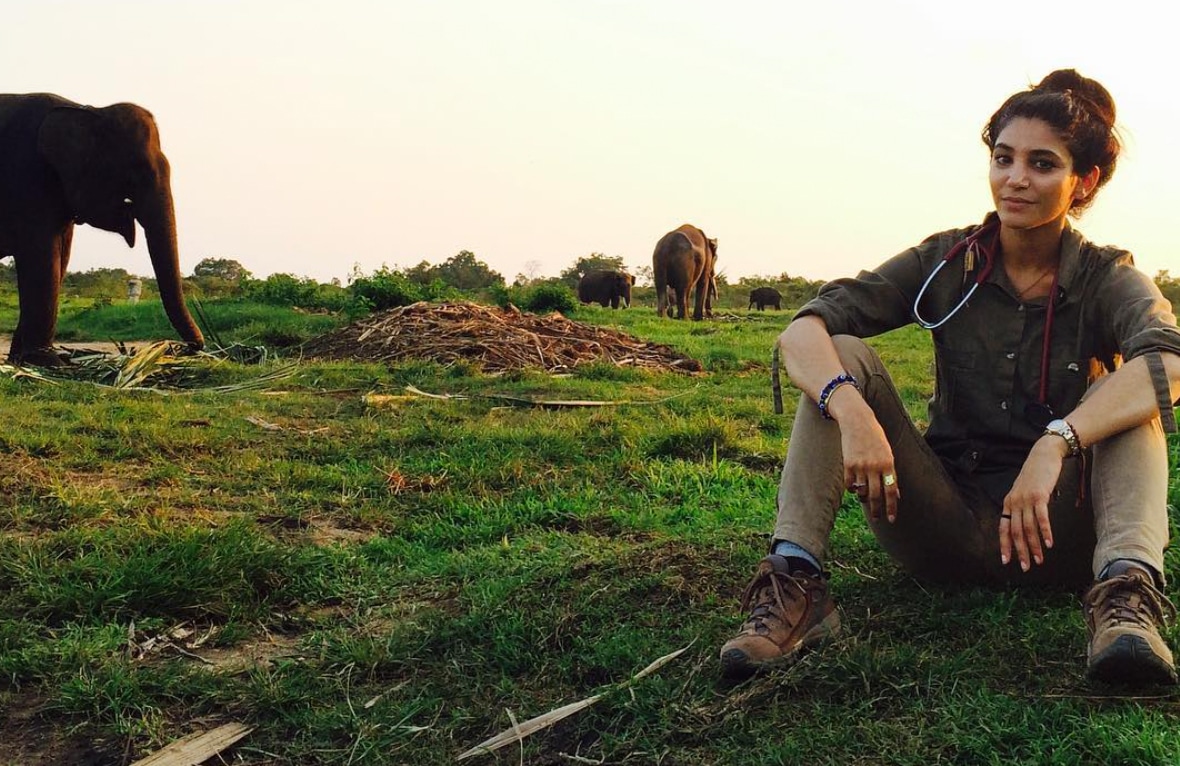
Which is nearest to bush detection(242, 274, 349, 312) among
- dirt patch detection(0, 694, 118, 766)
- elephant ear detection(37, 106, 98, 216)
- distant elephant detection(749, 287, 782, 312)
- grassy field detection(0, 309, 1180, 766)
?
elephant ear detection(37, 106, 98, 216)

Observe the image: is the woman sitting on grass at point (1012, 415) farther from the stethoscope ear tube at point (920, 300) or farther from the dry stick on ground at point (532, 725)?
the dry stick on ground at point (532, 725)

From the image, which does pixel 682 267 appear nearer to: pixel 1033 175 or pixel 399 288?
pixel 399 288

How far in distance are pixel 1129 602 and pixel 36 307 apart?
27.7ft

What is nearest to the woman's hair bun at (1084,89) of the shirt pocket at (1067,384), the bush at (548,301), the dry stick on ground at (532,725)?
the shirt pocket at (1067,384)

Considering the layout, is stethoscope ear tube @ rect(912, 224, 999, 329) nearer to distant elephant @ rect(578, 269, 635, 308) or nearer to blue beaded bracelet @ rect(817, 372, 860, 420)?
blue beaded bracelet @ rect(817, 372, 860, 420)

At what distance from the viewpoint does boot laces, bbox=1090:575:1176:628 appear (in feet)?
7.02

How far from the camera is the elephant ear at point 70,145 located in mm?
8406

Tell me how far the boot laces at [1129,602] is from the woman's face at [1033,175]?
881 mm

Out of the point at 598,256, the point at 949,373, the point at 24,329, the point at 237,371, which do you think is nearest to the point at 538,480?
the point at 949,373

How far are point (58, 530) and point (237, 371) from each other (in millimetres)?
4682

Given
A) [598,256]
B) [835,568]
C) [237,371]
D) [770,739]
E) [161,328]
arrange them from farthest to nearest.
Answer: [598,256] < [161,328] < [237,371] < [835,568] < [770,739]

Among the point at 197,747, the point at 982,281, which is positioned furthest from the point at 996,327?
the point at 197,747

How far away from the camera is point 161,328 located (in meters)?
12.7

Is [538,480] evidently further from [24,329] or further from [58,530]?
[24,329]
